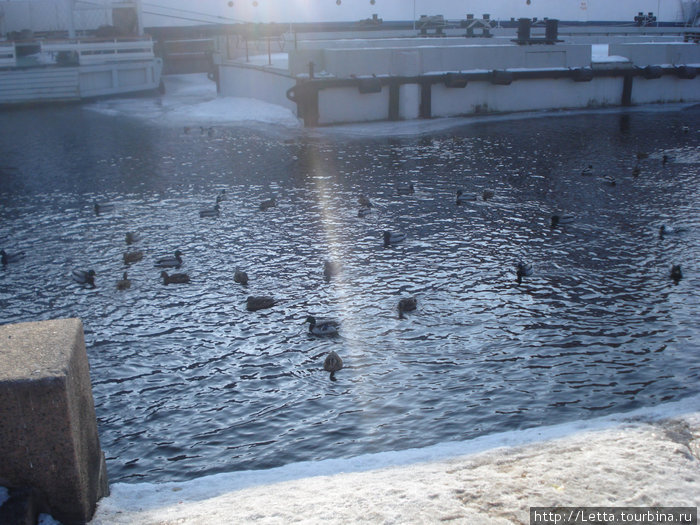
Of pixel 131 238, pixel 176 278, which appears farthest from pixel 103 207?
pixel 176 278

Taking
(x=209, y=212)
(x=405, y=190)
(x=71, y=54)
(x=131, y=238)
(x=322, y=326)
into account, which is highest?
(x=71, y=54)

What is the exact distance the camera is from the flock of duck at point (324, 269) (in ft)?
33.0

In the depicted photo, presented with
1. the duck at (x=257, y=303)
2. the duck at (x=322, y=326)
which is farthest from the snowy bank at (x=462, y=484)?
the duck at (x=257, y=303)

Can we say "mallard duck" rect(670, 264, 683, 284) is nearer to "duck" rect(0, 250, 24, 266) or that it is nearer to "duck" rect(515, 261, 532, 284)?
"duck" rect(515, 261, 532, 284)

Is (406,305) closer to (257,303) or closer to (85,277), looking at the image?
(257,303)

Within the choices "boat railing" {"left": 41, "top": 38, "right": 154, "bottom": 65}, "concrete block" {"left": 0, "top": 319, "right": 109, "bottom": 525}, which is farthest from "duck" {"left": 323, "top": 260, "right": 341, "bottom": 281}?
"boat railing" {"left": 41, "top": 38, "right": 154, "bottom": 65}

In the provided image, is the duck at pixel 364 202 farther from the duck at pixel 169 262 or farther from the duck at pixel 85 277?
the duck at pixel 85 277

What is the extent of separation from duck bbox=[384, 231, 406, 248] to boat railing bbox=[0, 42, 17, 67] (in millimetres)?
34608

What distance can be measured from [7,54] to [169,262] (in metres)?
35.1

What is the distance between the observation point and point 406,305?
10711mm

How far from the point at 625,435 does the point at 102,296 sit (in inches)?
340

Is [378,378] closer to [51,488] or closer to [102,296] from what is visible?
[51,488]

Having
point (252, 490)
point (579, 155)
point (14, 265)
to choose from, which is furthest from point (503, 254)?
point (579, 155)

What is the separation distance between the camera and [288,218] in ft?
53.4
